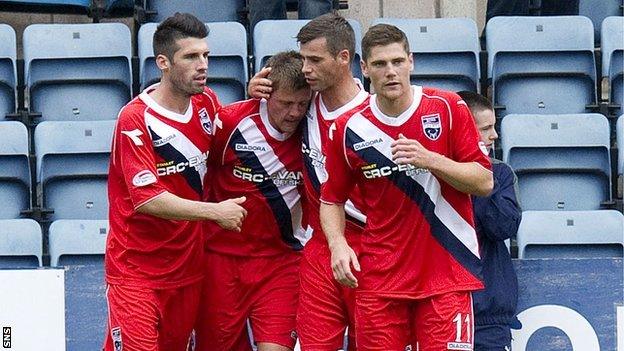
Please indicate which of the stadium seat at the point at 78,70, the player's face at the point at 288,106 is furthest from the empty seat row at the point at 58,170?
the player's face at the point at 288,106

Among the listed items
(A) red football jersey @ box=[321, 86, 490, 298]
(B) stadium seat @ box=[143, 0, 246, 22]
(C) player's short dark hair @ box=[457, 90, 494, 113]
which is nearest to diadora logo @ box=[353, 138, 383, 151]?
(A) red football jersey @ box=[321, 86, 490, 298]

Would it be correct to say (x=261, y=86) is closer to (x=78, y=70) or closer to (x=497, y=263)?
(x=497, y=263)

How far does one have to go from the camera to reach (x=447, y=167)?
5.62 m

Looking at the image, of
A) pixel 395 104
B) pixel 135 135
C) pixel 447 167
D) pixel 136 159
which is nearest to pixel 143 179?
pixel 136 159

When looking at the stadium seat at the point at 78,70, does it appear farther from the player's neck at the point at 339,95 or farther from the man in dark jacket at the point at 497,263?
the man in dark jacket at the point at 497,263

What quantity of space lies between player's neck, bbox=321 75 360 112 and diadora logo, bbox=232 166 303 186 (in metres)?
0.41

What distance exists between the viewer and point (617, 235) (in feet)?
24.9

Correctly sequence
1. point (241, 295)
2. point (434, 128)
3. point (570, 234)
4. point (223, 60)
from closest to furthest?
point (434, 128) < point (241, 295) < point (570, 234) < point (223, 60)

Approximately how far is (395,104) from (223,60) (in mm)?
2998

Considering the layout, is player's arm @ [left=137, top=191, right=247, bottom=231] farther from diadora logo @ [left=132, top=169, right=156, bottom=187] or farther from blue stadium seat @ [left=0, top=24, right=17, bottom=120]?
blue stadium seat @ [left=0, top=24, right=17, bottom=120]

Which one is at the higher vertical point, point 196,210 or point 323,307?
point 196,210

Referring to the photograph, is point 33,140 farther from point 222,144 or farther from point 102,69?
point 222,144

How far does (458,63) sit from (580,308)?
2.48m

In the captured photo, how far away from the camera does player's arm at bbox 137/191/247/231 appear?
237 inches
